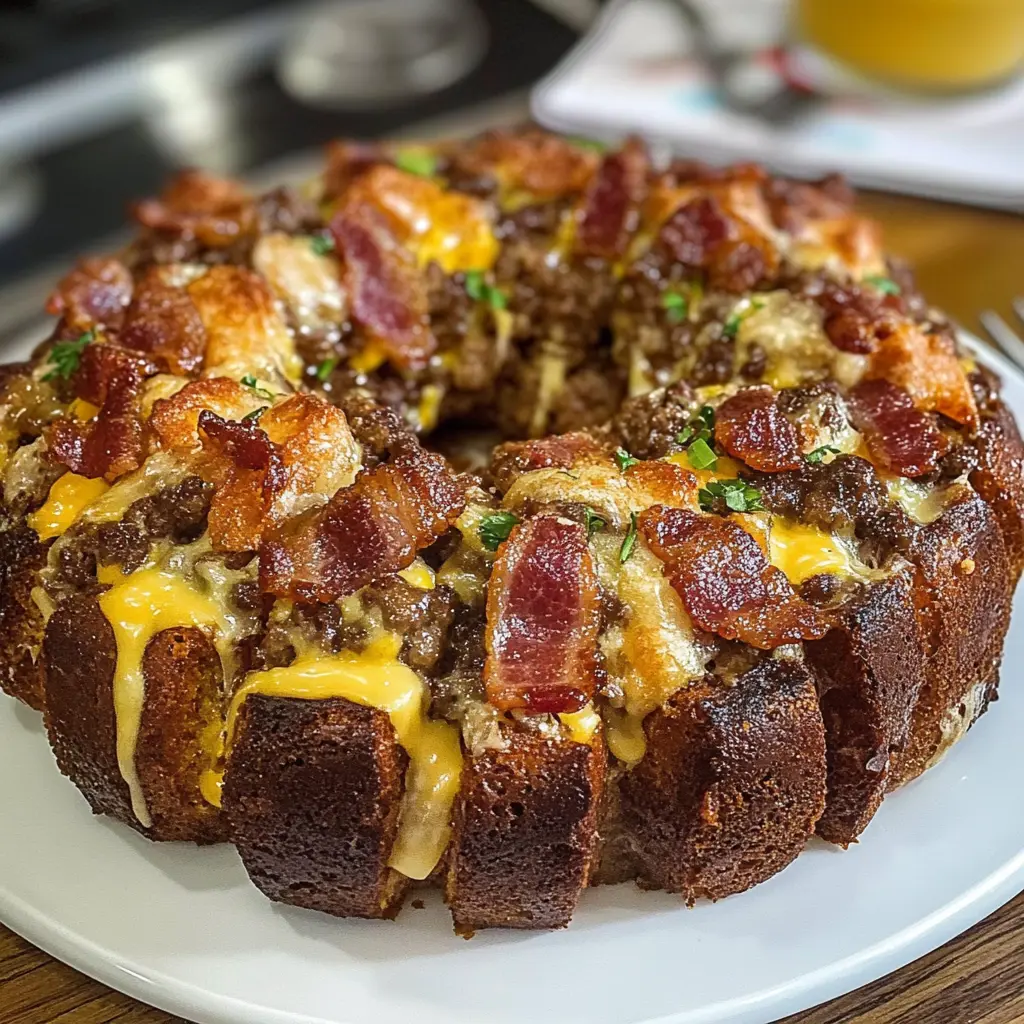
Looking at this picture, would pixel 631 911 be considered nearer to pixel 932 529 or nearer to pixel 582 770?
pixel 582 770

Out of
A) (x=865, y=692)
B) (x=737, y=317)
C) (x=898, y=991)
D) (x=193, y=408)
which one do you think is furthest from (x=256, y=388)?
(x=898, y=991)

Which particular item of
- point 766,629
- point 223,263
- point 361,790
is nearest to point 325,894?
point 361,790

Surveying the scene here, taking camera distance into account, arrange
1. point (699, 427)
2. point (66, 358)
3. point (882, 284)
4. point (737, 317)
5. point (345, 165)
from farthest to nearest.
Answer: point (345, 165), point (882, 284), point (737, 317), point (66, 358), point (699, 427)

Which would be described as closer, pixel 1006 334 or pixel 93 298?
pixel 93 298

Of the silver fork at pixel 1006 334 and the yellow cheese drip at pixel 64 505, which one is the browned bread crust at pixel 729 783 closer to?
the yellow cheese drip at pixel 64 505

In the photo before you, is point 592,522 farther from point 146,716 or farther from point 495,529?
point 146,716

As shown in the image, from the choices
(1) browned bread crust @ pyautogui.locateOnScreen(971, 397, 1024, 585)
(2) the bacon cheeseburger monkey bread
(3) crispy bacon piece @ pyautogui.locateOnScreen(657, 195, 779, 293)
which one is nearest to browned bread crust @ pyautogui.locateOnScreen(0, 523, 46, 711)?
(2) the bacon cheeseburger monkey bread

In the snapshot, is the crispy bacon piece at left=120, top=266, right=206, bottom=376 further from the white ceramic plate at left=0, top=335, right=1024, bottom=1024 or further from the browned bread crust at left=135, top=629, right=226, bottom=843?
the white ceramic plate at left=0, top=335, right=1024, bottom=1024
